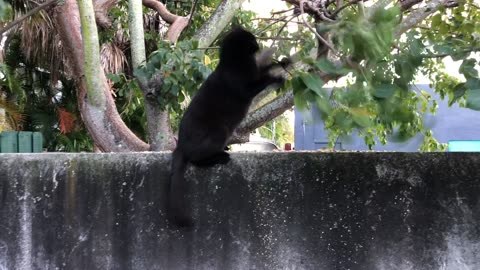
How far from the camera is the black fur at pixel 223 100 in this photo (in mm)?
3205

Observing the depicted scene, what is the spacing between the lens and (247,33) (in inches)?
144

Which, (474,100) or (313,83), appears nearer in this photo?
(474,100)

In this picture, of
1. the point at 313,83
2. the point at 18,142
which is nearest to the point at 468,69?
the point at 313,83

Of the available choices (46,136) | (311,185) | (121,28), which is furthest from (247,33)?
(46,136)

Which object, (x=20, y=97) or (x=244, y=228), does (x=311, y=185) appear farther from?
(x=20, y=97)

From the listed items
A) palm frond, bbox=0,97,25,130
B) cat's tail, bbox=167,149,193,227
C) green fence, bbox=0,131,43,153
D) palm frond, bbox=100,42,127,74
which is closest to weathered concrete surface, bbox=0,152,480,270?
cat's tail, bbox=167,149,193,227

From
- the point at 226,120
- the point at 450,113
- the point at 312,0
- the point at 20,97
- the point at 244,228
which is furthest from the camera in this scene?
the point at 450,113

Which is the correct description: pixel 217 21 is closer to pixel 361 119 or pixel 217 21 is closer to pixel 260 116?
pixel 260 116

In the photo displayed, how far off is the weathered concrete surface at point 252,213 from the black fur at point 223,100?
0.20 meters

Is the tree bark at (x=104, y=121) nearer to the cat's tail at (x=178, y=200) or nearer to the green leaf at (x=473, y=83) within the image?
the cat's tail at (x=178, y=200)

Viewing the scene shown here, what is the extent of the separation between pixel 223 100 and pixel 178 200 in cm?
89

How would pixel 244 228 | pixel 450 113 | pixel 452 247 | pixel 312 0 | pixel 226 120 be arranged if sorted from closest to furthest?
pixel 452 247
pixel 244 228
pixel 226 120
pixel 312 0
pixel 450 113

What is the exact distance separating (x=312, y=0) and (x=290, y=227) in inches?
70.5

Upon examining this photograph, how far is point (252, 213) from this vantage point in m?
2.89
